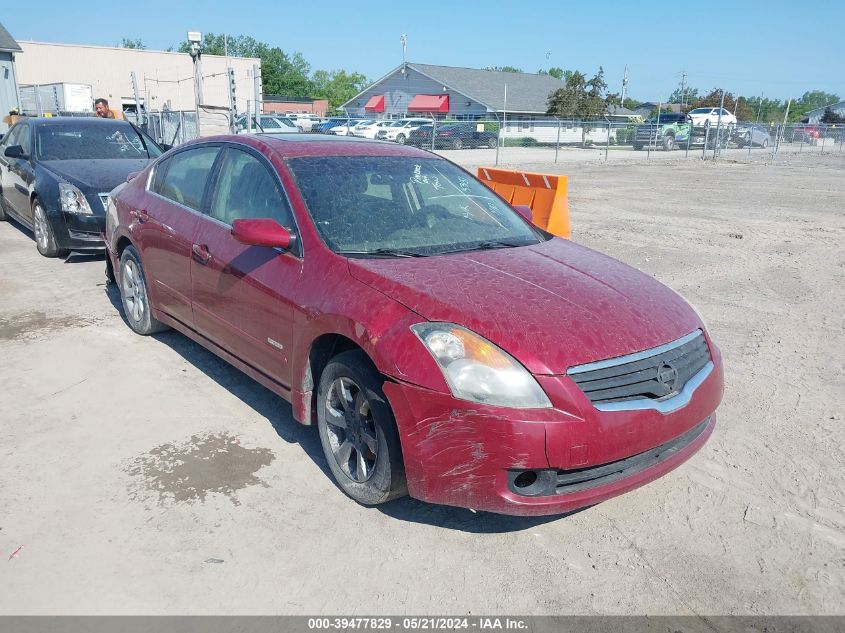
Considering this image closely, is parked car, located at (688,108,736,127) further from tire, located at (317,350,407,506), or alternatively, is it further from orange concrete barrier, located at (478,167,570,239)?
tire, located at (317,350,407,506)

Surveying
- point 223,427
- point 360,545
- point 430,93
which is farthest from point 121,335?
point 430,93

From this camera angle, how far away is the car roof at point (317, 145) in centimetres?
411

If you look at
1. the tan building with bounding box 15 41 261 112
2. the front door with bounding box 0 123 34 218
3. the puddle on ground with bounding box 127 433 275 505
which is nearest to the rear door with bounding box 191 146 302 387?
the puddle on ground with bounding box 127 433 275 505

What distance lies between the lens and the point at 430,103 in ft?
184

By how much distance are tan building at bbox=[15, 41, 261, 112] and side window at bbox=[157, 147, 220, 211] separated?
44.5m

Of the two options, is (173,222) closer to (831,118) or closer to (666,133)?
(666,133)

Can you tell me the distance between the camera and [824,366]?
5.13 meters

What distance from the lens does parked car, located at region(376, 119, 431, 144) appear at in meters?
31.2

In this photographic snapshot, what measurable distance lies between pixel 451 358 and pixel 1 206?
1079 cm

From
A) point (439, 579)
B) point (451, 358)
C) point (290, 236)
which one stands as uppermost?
point (290, 236)

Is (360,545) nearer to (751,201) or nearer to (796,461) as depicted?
(796,461)

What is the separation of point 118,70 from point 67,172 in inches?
1998

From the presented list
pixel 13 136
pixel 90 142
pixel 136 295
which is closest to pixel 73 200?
pixel 90 142

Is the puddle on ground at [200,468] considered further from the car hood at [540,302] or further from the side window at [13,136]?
the side window at [13,136]
